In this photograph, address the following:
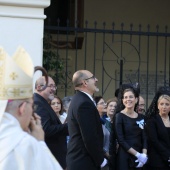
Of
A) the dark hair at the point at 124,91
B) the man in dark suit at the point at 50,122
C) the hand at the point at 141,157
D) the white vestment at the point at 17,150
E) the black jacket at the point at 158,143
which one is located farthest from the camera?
the dark hair at the point at 124,91

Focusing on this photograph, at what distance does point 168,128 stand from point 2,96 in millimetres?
4197

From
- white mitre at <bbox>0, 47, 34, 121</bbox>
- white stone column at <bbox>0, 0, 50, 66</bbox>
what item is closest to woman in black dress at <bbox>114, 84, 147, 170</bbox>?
white stone column at <bbox>0, 0, 50, 66</bbox>

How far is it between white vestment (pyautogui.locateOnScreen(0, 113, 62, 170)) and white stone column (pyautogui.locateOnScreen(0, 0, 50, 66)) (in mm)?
4190

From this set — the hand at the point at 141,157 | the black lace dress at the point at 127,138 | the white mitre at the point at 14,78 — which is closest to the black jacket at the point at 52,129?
the black lace dress at the point at 127,138

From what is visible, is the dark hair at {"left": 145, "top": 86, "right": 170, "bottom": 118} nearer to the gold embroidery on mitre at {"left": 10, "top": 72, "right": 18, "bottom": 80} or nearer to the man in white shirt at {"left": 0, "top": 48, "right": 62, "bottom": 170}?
the man in white shirt at {"left": 0, "top": 48, "right": 62, "bottom": 170}

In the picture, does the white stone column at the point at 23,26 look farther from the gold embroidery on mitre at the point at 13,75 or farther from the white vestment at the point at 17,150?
the white vestment at the point at 17,150

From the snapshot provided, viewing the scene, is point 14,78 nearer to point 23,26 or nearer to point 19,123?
point 19,123

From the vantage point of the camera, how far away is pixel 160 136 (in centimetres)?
636

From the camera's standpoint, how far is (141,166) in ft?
20.6

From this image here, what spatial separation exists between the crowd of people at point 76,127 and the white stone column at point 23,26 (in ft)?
2.76

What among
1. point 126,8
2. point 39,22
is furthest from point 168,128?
point 126,8

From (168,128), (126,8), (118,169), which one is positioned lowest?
(118,169)

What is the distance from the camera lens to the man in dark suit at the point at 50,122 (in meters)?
5.06

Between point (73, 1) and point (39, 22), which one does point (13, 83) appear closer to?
point (39, 22)
